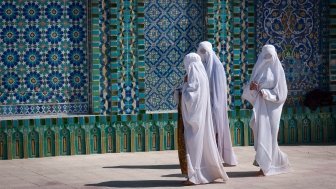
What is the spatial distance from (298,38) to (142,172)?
4.74 m

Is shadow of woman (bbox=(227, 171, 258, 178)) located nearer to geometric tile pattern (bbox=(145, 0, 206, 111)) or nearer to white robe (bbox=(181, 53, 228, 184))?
white robe (bbox=(181, 53, 228, 184))

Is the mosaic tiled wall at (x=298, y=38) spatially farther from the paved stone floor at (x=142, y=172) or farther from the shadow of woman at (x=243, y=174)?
the shadow of woman at (x=243, y=174)

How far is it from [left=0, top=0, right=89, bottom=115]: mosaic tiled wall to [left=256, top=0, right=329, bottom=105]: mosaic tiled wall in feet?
10.6

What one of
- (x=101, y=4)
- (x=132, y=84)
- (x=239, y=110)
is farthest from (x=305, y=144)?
(x=101, y=4)

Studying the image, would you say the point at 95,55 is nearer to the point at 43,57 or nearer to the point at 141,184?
the point at 43,57

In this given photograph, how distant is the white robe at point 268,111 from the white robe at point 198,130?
3.02 feet

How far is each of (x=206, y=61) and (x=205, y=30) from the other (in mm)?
2389

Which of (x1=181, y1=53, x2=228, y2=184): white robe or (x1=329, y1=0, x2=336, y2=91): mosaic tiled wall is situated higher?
(x1=329, y1=0, x2=336, y2=91): mosaic tiled wall

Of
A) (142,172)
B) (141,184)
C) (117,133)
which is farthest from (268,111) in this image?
(117,133)

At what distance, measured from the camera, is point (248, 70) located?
14578 millimetres

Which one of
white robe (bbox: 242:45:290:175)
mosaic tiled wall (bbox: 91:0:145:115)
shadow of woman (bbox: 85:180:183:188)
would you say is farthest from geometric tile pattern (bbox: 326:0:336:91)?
shadow of woman (bbox: 85:180:183:188)

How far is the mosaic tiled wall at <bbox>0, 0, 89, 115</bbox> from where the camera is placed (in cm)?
1329

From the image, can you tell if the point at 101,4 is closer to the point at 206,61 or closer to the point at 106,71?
the point at 106,71

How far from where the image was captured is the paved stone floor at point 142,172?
10508 mm
